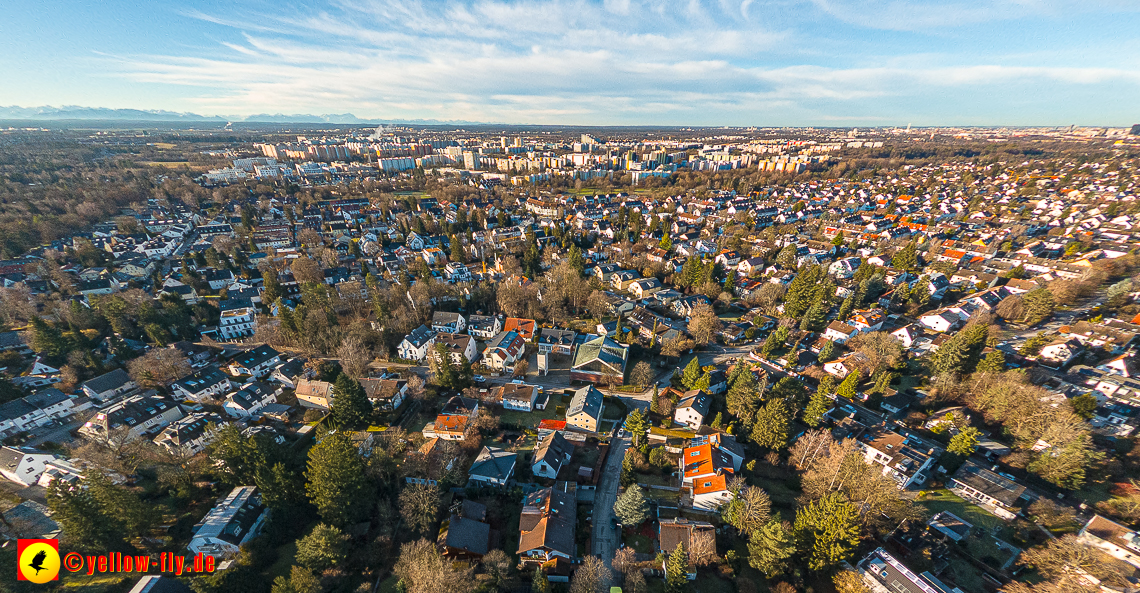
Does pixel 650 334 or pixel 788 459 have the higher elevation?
pixel 650 334

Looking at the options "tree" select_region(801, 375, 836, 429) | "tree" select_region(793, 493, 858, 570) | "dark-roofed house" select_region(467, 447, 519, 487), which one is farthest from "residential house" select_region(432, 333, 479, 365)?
"tree" select_region(801, 375, 836, 429)

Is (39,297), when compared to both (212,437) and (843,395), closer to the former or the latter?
(212,437)

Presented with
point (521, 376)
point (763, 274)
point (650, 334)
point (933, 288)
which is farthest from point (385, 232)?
point (933, 288)

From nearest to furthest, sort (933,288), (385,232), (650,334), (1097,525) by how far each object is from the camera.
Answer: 1. (1097,525)
2. (650,334)
3. (933,288)
4. (385,232)

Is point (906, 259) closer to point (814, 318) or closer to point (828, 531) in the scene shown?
point (814, 318)

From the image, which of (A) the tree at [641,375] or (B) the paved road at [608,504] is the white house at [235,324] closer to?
(B) the paved road at [608,504]

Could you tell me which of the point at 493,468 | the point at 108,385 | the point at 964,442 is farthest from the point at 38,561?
the point at 964,442

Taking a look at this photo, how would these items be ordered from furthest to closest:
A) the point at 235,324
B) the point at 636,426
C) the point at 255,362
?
the point at 235,324
the point at 255,362
the point at 636,426
